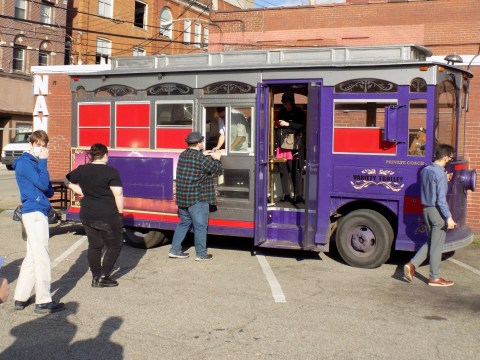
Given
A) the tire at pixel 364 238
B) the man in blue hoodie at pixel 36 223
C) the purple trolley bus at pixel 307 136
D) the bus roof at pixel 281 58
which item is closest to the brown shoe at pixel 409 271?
the purple trolley bus at pixel 307 136

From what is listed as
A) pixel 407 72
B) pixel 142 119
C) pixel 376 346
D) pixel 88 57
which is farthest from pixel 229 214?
pixel 88 57

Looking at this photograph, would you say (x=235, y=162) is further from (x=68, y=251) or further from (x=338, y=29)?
(x=338, y=29)

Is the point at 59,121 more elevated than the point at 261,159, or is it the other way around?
the point at 59,121

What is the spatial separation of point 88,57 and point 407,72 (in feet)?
99.2

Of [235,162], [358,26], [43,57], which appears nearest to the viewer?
[235,162]

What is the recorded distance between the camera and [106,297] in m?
6.74

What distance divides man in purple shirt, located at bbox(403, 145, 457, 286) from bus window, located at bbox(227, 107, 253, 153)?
106 inches

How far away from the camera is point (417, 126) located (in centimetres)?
795

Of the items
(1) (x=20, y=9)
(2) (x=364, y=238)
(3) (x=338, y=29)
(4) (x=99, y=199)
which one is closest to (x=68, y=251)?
(4) (x=99, y=199)

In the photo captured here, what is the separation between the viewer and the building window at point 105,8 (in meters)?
36.7

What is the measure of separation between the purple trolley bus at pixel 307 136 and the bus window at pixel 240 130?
2 centimetres

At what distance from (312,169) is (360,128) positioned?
0.90 m

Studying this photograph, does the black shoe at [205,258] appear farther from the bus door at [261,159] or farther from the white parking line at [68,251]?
the white parking line at [68,251]

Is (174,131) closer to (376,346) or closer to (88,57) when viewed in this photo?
(376,346)
